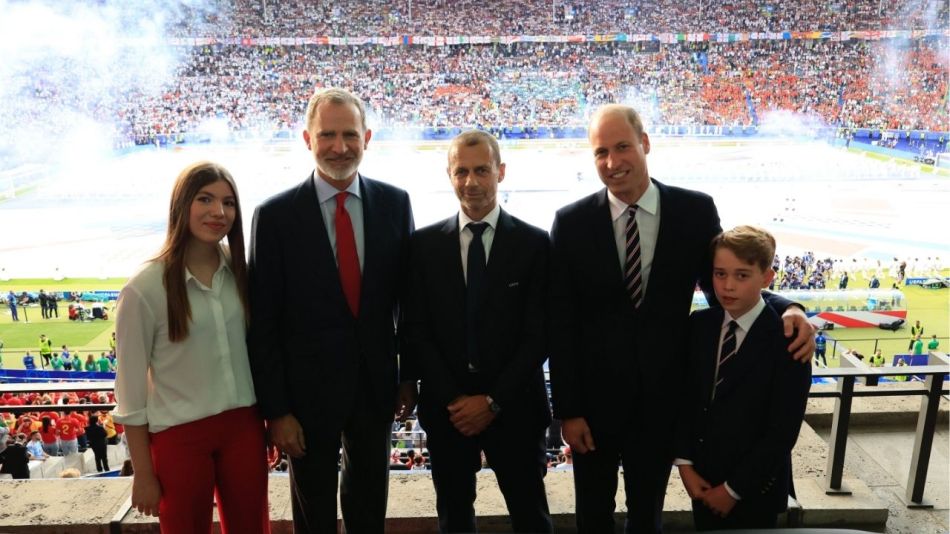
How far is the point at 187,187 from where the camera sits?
1.50 m

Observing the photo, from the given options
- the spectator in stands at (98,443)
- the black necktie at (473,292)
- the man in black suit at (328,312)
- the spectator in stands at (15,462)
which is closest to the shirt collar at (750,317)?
the black necktie at (473,292)

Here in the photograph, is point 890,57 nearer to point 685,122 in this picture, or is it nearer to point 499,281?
point 685,122

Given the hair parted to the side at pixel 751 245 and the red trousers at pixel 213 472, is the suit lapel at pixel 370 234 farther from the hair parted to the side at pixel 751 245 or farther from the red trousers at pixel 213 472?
the hair parted to the side at pixel 751 245

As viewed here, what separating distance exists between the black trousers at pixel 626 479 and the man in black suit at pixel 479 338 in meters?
0.12

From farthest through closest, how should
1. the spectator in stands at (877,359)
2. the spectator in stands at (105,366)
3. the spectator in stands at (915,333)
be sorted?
the spectator in stands at (915,333)
the spectator in stands at (105,366)
the spectator in stands at (877,359)

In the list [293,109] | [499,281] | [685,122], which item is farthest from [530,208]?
[499,281]

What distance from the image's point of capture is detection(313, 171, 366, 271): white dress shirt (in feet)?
5.57

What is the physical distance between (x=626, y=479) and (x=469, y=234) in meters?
0.76

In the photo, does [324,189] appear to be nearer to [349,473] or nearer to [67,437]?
[349,473]

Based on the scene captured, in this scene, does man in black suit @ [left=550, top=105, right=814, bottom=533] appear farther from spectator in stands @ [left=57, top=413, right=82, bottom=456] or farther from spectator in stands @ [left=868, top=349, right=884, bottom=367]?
spectator in stands @ [left=868, top=349, right=884, bottom=367]

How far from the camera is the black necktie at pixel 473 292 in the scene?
166 cm

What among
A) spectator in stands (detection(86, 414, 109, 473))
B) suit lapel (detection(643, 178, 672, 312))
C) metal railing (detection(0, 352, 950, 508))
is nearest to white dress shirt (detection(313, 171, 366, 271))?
suit lapel (detection(643, 178, 672, 312))

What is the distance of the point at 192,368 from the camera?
151cm

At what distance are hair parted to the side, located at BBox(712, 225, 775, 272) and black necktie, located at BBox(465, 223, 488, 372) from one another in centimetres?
58
